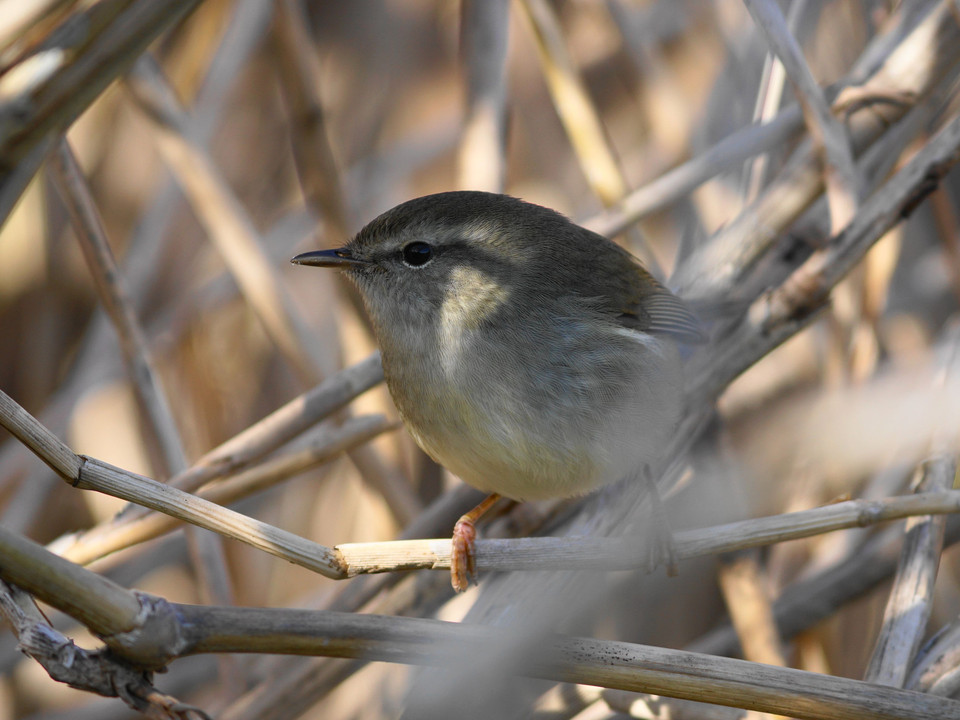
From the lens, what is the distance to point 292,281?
128 inches

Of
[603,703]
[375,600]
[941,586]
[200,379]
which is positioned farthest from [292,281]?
[941,586]

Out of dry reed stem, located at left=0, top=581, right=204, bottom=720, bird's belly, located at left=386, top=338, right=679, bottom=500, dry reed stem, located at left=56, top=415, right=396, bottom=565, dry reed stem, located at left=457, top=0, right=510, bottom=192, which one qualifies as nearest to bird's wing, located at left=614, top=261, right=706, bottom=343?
bird's belly, located at left=386, top=338, right=679, bottom=500

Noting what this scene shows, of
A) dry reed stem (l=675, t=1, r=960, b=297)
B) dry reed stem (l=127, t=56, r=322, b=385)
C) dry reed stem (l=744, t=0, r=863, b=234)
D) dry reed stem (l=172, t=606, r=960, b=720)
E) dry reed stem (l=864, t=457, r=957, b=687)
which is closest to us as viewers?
dry reed stem (l=172, t=606, r=960, b=720)

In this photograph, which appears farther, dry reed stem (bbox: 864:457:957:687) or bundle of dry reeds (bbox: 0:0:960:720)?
dry reed stem (bbox: 864:457:957:687)

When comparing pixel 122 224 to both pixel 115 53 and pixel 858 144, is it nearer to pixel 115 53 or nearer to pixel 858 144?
pixel 115 53

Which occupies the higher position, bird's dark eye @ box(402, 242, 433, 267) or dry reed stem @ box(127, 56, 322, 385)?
dry reed stem @ box(127, 56, 322, 385)

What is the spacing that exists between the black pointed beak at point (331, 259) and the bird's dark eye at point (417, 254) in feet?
0.37

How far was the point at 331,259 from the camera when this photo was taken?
1922 mm

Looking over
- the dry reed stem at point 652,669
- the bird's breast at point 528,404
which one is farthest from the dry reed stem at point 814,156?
the dry reed stem at point 652,669

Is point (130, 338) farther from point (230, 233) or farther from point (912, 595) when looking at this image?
point (912, 595)

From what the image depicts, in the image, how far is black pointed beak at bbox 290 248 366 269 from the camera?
6.27ft

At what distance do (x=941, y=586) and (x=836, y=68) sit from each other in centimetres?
190

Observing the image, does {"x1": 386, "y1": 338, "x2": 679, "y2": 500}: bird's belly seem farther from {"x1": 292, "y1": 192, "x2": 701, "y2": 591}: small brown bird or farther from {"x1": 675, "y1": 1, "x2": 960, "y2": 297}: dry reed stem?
{"x1": 675, "y1": 1, "x2": 960, "y2": 297}: dry reed stem

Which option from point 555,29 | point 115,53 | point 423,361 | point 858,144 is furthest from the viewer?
point 555,29
